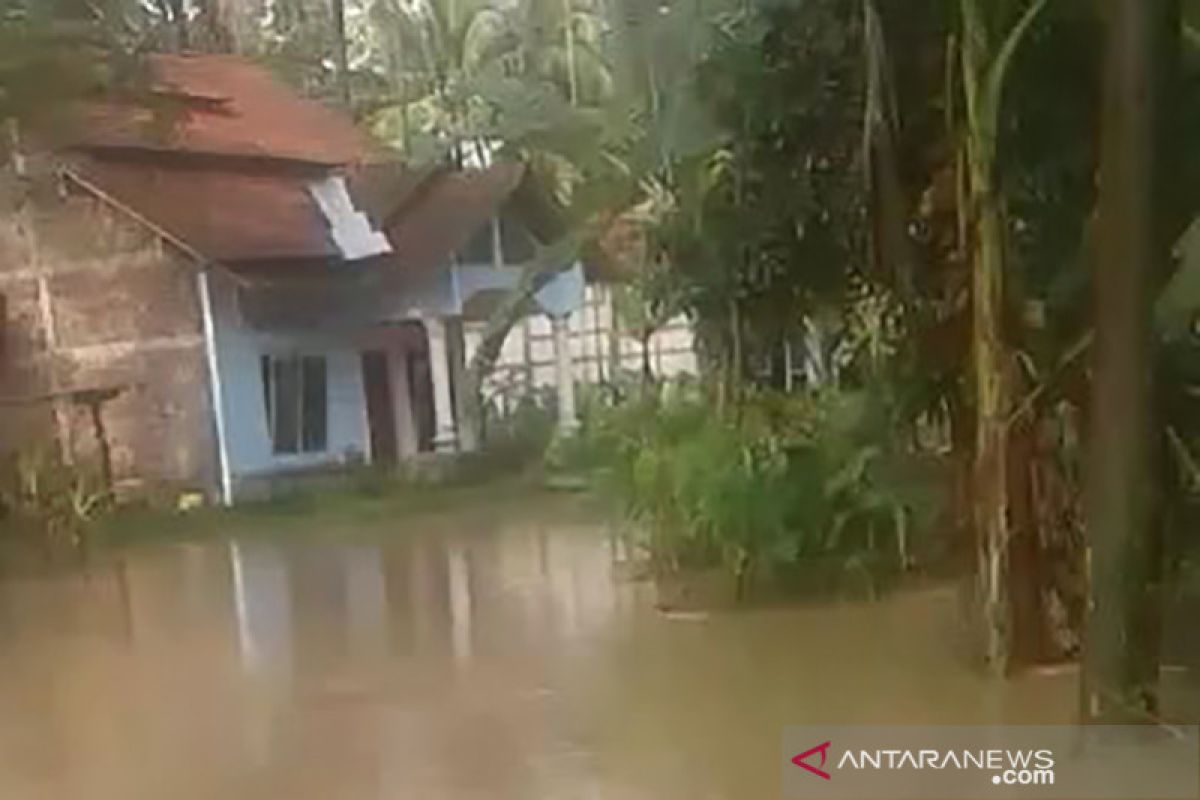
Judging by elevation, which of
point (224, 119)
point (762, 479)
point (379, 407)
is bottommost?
point (762, 479)

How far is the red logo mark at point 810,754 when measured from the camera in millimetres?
1286

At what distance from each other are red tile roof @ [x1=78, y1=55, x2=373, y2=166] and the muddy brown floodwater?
0.46 metres

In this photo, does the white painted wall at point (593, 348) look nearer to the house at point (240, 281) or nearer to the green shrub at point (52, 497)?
the house at point (240, 281)

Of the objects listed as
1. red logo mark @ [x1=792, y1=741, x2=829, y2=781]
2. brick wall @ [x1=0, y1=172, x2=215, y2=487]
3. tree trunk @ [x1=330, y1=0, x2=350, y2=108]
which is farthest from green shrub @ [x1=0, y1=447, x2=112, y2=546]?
A: red logo mark @ [x1=792, y1=741, x2=829, y2=781]

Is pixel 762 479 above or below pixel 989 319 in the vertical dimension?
below

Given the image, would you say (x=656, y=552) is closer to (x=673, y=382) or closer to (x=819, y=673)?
(x=673, y=382)

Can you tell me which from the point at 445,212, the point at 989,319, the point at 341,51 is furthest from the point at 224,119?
the point at 989,319

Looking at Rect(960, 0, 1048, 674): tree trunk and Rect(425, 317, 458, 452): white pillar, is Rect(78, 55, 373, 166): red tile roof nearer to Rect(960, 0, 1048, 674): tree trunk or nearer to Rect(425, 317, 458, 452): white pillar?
Rect(425, 317, 458, 452): white pillar

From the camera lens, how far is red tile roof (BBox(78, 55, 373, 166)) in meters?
1.94

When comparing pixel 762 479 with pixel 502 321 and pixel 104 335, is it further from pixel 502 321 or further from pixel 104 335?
pixel 104 335

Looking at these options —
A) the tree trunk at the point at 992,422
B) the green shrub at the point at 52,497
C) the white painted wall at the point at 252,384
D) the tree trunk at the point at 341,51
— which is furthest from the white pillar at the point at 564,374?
the green shrub at the point at 52,497

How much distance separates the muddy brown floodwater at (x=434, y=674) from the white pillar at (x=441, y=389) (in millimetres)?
89

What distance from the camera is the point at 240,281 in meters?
1.99

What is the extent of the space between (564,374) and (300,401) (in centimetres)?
32
